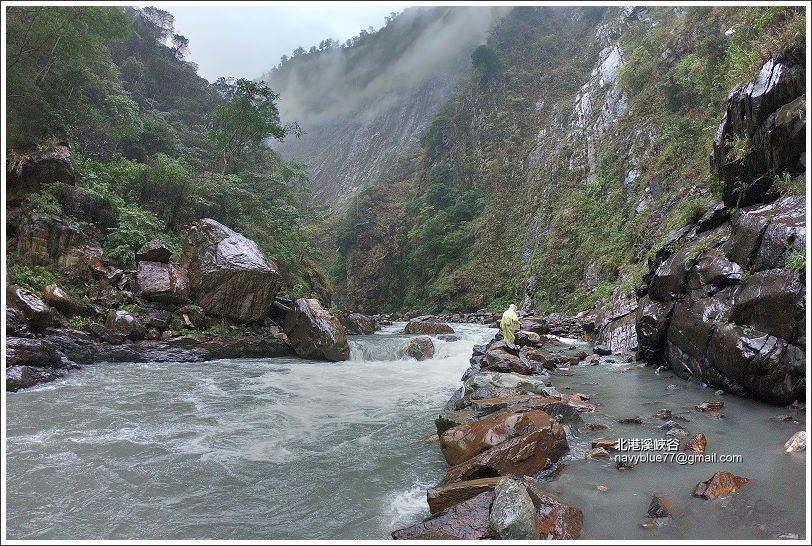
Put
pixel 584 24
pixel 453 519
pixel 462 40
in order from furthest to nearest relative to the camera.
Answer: pixel 462 40 < pixel 584 24 < pixel 453 519

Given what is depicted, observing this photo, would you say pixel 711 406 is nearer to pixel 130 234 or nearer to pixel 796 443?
pixel 796 443

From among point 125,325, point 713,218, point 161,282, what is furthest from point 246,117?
point 713,218

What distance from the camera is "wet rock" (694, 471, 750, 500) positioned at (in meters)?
3.42

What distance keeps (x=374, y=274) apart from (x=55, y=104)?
29424 mm

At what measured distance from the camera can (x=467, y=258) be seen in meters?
35.4

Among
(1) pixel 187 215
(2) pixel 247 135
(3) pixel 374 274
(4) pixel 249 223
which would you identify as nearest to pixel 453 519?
(1) pixel 187 215

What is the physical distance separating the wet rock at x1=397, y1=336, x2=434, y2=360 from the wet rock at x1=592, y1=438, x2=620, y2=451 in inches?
334

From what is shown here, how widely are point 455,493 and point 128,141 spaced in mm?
23052

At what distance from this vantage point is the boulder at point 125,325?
11.2 m

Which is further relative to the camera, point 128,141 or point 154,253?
point 128,141

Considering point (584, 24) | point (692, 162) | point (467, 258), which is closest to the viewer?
point (692, 162)

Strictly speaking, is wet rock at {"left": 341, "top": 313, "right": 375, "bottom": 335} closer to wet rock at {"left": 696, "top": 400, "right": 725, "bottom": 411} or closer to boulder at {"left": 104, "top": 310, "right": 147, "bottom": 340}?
boulder at {"left": 104, "top": 310, "right": 147, "bottom": 340}

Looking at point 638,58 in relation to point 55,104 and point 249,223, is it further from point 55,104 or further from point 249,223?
point 55,104

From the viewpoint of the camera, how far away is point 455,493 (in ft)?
12.4
